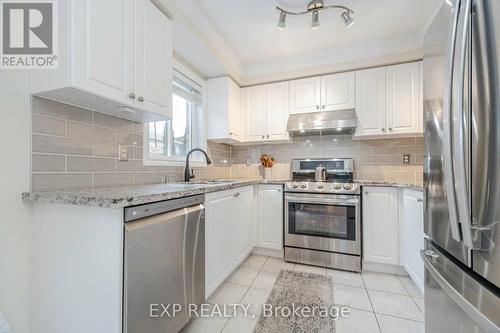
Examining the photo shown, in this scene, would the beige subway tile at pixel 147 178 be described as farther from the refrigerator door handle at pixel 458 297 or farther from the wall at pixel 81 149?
the refrigerator door handle at pixel 458 297

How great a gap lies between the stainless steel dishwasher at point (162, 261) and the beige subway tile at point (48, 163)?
631 millimetres

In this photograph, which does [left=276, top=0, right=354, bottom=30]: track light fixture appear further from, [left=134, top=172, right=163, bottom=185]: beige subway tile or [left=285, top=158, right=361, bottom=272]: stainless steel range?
[left=134, top=172, right=163, bottom=185]: beige subway tile

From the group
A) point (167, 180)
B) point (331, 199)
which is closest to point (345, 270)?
point (331, 199)

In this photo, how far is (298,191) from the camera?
2477mm

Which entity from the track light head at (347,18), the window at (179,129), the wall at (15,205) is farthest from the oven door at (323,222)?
the wall at (15,205)

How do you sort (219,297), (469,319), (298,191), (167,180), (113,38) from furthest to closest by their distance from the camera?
(298,191) → (167,180) → (219,297) → (113,38) → (469,319)

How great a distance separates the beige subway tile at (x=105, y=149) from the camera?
149 cm

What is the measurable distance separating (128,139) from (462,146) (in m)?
1.93

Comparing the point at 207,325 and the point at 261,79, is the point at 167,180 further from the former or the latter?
the point at 261,79

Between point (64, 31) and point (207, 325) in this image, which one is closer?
point (64, 31)

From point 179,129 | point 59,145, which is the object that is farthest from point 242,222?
point 59,145

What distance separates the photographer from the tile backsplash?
122 cm

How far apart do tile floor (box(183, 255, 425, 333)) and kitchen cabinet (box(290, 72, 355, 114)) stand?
1.86 m

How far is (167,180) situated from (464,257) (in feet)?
6.75
